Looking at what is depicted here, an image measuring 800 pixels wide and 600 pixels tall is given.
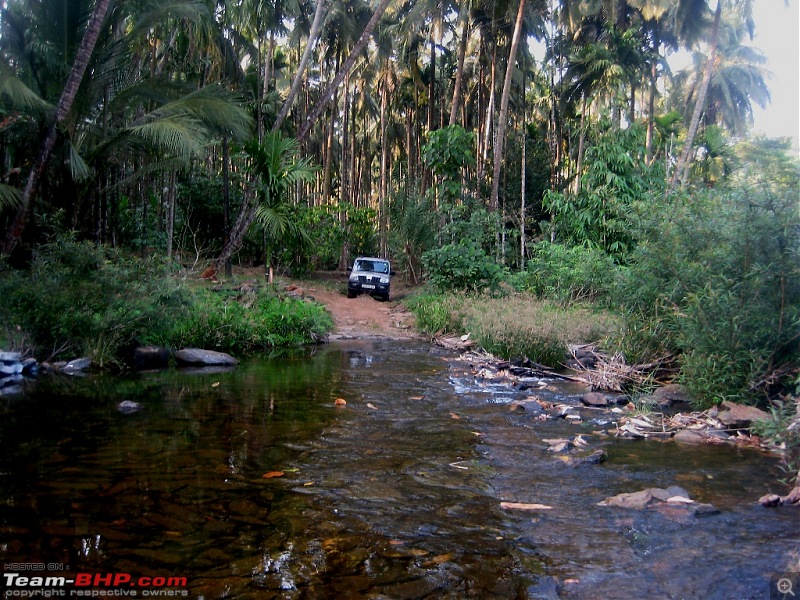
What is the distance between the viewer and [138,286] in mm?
12594

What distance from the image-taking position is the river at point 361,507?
388cm

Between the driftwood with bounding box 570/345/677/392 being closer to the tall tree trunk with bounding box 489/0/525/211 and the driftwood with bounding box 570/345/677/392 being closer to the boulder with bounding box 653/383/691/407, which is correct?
the boulder with bounding box 653/383/691/407

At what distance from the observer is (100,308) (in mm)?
11961

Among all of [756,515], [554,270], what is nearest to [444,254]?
[554,270]

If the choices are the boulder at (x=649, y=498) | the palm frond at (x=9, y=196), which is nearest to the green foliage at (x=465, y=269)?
the palm frond at (x=9, y=196)

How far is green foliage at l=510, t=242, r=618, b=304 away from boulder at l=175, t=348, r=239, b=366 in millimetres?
8546

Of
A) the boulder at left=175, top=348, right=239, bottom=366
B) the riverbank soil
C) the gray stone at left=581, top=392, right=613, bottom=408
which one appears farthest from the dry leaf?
the riverbank soil

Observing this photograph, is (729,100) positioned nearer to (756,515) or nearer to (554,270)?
(554,270)

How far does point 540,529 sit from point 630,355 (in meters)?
6.22

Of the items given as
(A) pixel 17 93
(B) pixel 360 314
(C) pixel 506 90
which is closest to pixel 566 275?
(B) pixel 360 314

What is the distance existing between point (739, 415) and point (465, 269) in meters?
13.6

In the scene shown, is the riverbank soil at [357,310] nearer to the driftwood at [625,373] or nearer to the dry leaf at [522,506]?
the driftwood at [625,373]

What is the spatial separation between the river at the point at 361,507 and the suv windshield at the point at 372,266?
16667 mm

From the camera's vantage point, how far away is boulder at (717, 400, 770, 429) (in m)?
7.39
